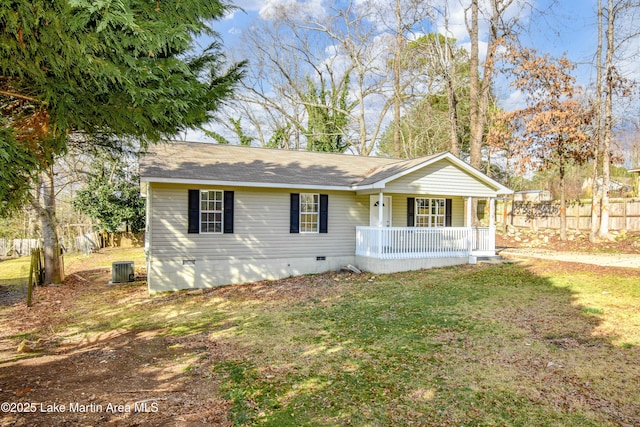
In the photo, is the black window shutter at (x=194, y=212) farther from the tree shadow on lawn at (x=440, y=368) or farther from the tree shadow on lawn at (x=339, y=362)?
the tree shadow on lawn at (x=440, y=368)

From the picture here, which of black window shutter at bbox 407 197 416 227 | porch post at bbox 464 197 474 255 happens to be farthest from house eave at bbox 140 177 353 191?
porch post at bbox 464 197 474 255

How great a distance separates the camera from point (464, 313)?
7980mm

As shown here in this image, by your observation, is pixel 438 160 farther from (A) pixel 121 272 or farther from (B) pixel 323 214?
(A) pixel 121 272

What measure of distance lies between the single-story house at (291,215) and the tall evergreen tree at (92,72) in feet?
21.2

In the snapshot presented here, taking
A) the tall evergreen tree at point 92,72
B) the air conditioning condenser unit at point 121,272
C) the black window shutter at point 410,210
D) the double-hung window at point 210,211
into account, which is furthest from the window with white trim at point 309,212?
the tall evergreen tree at point 92,72

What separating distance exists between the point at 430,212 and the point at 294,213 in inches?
219

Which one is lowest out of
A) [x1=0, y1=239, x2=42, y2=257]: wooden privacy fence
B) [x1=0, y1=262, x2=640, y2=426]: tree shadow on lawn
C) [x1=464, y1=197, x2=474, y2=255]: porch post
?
[x1=0, y1=262, x2=640, y2=426]: tree shadow on lawn

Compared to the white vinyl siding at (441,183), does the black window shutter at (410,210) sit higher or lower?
lower

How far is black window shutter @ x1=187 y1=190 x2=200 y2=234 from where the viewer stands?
1154 centimetres

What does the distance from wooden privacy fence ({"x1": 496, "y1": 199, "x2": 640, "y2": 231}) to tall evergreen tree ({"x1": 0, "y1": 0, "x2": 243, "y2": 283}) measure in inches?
852

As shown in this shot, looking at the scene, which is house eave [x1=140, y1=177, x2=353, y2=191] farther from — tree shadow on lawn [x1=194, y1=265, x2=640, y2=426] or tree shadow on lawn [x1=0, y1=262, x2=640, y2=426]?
tree shadow on lawn [x1=194, y1=265, x2=640, y2=426]

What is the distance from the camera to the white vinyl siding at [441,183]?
13148 millimetres

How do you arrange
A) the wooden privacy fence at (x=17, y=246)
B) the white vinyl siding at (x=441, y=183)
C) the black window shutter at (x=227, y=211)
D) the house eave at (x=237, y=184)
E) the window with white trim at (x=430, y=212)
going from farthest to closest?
the wooden privacy fence at (x=17, y=246), the window with white trim at (x=430, y=212), the white vinyl siding at (x=441, y=183), the black window shutter at (x=227, y=211), the house eave at (x=237, y=184)

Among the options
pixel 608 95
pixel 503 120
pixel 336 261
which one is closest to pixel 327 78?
pixel 503 120
